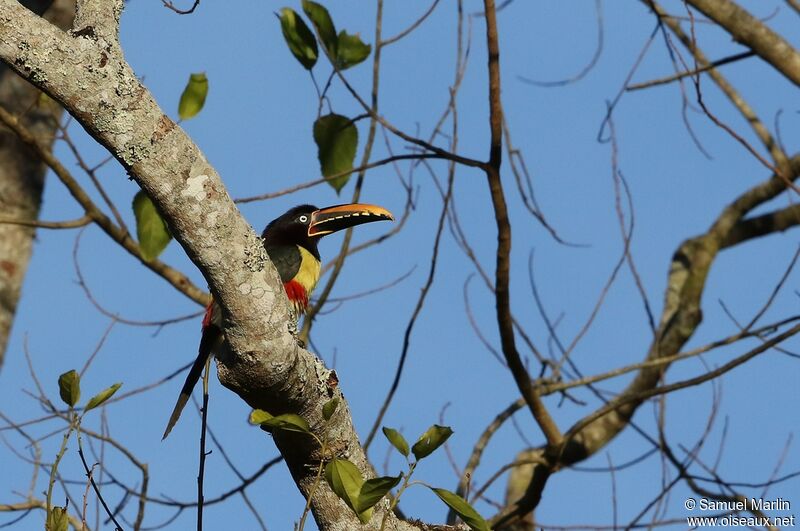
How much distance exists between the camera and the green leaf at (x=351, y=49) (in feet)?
15.4

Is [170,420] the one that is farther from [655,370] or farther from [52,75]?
[655,370]

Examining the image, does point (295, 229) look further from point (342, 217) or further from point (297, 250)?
point (342, 217)

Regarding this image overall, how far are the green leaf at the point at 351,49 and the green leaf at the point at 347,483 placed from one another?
91.9 inches

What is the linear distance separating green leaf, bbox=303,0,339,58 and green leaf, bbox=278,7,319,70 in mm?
49

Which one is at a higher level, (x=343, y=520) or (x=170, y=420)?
(x=170, y=420)

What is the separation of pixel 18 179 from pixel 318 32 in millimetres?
2743

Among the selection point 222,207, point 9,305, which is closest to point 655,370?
point 9,305

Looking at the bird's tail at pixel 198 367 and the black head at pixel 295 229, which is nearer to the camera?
the bird's tail at pixel 198 367

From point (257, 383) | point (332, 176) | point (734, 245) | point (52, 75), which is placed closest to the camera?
point (52, 75)

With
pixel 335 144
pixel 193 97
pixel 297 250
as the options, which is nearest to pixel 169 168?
pixel 193 97

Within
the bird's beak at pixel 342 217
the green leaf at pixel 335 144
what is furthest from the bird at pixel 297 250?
the green leaf at pixel 335 144

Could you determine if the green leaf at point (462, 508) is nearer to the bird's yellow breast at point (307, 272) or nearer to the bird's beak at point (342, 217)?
the bird's beak at point (342, 217)

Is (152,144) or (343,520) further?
(343,520)

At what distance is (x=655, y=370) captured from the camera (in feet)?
21.9
